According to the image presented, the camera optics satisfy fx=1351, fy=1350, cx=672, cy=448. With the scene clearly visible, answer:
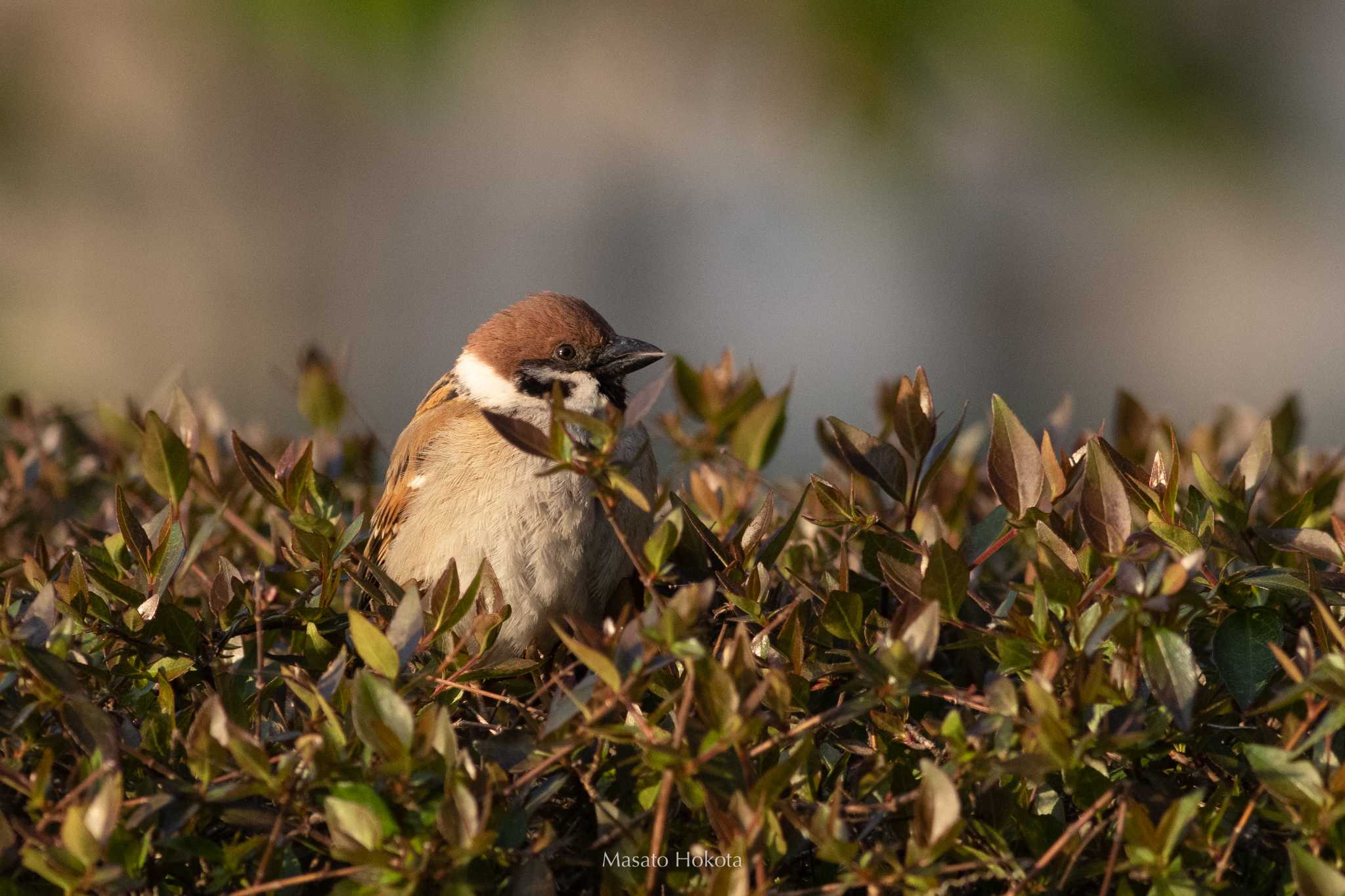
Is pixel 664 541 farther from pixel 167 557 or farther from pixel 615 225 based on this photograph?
pixel 615 225

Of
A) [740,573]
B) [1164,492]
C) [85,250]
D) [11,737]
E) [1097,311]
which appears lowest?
[85,250]

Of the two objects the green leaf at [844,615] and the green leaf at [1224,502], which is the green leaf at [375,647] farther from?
the green leaf at [1224,502]

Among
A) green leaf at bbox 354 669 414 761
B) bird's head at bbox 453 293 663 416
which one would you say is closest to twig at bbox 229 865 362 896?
green leaf at bbox 354 669 414 761

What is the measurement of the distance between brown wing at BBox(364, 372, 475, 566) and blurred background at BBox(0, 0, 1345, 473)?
4327 millimetres

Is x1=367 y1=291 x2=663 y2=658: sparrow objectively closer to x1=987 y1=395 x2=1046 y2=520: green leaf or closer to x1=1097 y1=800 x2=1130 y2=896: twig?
x1=987 y1=395 x2=1046 y2=520: green leaf

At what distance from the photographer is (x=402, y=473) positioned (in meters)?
2.92

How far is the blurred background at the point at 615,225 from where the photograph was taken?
7484 mm

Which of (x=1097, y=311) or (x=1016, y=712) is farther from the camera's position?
(x=1097, y=311)

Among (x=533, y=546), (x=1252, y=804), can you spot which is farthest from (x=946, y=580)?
(x=533, y=546)

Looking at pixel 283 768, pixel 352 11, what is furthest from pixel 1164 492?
pixel 352 11

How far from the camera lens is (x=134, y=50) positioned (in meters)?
8.46

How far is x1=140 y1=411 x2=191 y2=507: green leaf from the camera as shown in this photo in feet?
6.15

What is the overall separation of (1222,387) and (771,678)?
7.92 m

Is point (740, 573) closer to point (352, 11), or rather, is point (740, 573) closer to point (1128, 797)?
point (1128, 797)
